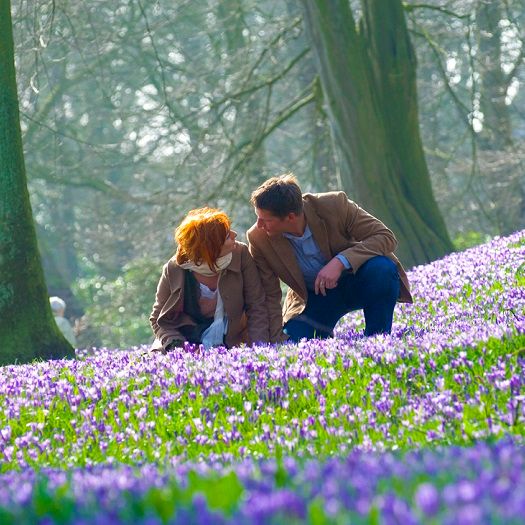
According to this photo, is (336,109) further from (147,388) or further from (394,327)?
(147,388)

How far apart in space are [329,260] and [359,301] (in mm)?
447

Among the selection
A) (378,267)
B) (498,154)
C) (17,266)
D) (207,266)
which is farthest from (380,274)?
(498,154)

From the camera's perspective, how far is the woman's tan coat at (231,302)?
8.91m

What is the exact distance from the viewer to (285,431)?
5906mm

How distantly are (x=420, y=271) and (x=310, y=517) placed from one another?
11462 millimetres

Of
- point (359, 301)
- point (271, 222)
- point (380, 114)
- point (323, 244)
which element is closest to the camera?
point (271, 222)

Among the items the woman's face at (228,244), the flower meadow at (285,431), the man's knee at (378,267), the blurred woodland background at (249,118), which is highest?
the blurred woodland background at (249,118)

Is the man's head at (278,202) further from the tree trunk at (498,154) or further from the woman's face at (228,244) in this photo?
the tree trunk at (498,154)

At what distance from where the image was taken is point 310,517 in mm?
2639

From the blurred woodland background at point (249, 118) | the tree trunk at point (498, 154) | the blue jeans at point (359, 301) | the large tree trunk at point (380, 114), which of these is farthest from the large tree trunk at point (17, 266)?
the tree trunk at point (498, 154)

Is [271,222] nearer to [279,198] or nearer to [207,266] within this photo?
[279,198]

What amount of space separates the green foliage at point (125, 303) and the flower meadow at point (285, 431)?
1821 cm

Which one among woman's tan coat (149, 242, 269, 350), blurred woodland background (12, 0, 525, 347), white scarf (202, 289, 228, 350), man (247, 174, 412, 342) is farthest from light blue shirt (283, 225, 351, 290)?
blurred woodland background (12, 0, 525, 347)

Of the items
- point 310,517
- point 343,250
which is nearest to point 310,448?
point 310,517
